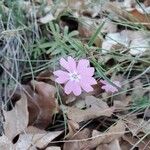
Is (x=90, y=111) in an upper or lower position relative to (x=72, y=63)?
lower

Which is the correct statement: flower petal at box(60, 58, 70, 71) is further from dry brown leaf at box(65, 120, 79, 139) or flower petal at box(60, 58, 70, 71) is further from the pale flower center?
dry brown leaf at box(65, 120, 79, 139)

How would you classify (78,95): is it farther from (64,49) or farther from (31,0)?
(31,0)

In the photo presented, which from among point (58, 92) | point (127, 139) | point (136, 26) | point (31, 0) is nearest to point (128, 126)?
point (127, 139)

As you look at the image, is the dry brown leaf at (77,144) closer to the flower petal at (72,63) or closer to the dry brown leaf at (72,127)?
the dry brown leaf at (72,127)

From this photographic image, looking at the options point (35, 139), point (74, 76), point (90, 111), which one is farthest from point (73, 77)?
point (35, 139)

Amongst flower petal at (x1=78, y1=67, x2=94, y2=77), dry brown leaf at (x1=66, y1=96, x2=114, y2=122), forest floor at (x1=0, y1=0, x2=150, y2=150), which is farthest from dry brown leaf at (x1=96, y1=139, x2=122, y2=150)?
flower petal at (x1=78, y1=67, x2=94, y2=77)

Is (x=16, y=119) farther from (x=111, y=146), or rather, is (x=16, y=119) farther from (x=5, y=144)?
(x=111, y=146)

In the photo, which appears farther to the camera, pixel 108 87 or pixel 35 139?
pixel 108 87
